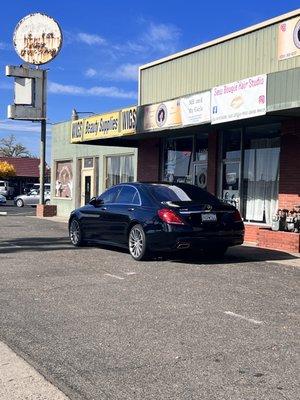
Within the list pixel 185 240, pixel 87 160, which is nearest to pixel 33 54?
pixel 87 160

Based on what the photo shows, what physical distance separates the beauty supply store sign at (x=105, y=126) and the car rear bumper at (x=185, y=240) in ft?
21.6

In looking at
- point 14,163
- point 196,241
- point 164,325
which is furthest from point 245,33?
point 14,163

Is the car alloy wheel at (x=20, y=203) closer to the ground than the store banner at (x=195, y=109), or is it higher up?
closer to the ground

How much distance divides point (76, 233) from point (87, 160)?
1188 centimetres

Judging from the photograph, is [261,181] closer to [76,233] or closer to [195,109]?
[195,109]

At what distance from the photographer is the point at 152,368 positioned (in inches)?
189

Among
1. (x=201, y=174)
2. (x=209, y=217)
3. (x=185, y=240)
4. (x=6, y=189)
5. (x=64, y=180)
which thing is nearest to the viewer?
(x=185, y=240)

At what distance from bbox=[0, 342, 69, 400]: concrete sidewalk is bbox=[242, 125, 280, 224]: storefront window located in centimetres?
1064

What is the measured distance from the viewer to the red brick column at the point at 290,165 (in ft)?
44.6

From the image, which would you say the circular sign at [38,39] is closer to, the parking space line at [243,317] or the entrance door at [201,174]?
the entrance door at [201,174]

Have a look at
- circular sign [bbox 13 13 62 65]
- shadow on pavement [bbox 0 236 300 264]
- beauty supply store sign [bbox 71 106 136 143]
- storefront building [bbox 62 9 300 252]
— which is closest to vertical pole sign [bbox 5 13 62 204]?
circular sign [bbox 13 13 62 65]

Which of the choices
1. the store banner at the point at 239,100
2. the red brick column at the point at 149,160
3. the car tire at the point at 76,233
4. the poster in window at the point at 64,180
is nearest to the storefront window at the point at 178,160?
the red brick column at the point at 149,160

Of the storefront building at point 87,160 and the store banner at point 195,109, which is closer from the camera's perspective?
the store banner at point 195,109

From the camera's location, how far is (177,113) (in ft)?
47.9
